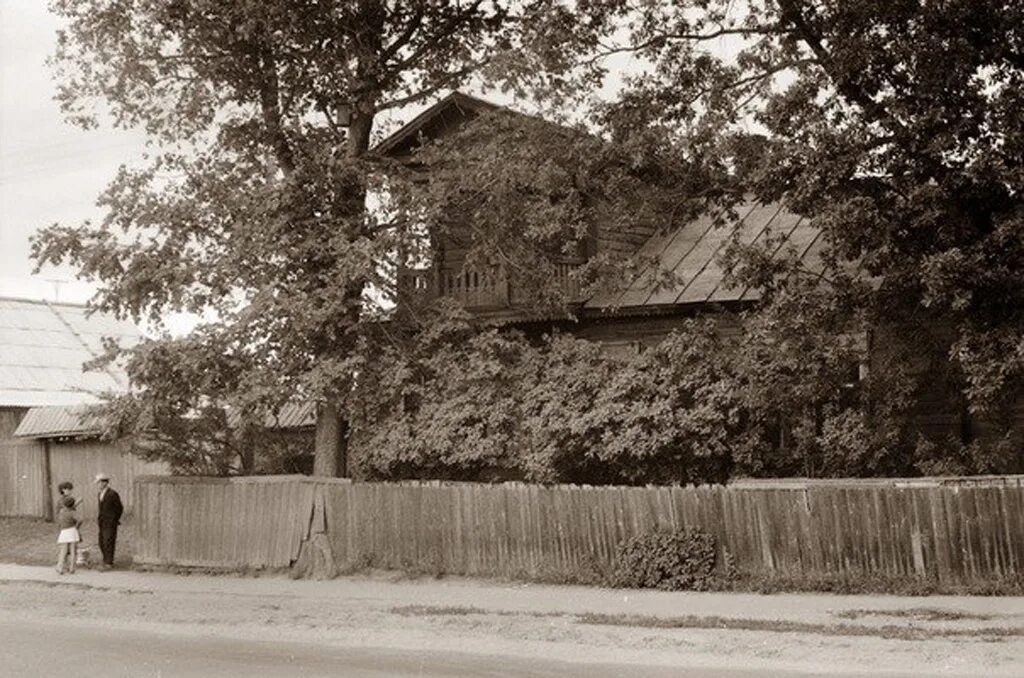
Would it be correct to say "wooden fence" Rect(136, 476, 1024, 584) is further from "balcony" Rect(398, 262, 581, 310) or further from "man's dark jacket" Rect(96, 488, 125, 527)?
"balcony" Rect(398, 262, 581, 310)

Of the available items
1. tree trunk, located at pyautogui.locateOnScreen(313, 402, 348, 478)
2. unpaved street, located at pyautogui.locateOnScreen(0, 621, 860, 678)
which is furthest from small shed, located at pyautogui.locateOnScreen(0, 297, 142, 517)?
unpaved street, located at pyautogui.locateOnScreen(0, 621, 860, 678)

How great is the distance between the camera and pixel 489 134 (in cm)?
2239

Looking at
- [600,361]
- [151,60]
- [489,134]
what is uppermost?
[151,60]

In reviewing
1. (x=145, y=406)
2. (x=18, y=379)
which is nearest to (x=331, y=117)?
(x=145, y=406)

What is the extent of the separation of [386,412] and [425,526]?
287cm

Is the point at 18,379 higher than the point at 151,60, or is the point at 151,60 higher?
the point at 151,60

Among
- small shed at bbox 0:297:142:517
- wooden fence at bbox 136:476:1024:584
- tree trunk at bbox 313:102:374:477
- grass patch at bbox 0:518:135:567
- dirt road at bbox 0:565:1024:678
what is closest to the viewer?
dirt road at bbox 0:565:1024:678

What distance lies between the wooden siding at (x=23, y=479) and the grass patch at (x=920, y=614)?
22.1m

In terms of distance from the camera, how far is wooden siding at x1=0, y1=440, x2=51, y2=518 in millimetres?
30438

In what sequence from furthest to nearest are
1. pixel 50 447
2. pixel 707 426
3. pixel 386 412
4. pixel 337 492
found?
1. pixel 50 447
2. pixel 386 412
3. pixel 337 492
4. pixel 707 426

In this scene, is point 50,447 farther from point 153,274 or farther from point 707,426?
point 707,426

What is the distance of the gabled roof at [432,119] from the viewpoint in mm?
26156

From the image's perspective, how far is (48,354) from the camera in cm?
3828

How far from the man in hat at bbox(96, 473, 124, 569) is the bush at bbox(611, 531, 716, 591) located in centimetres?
940
